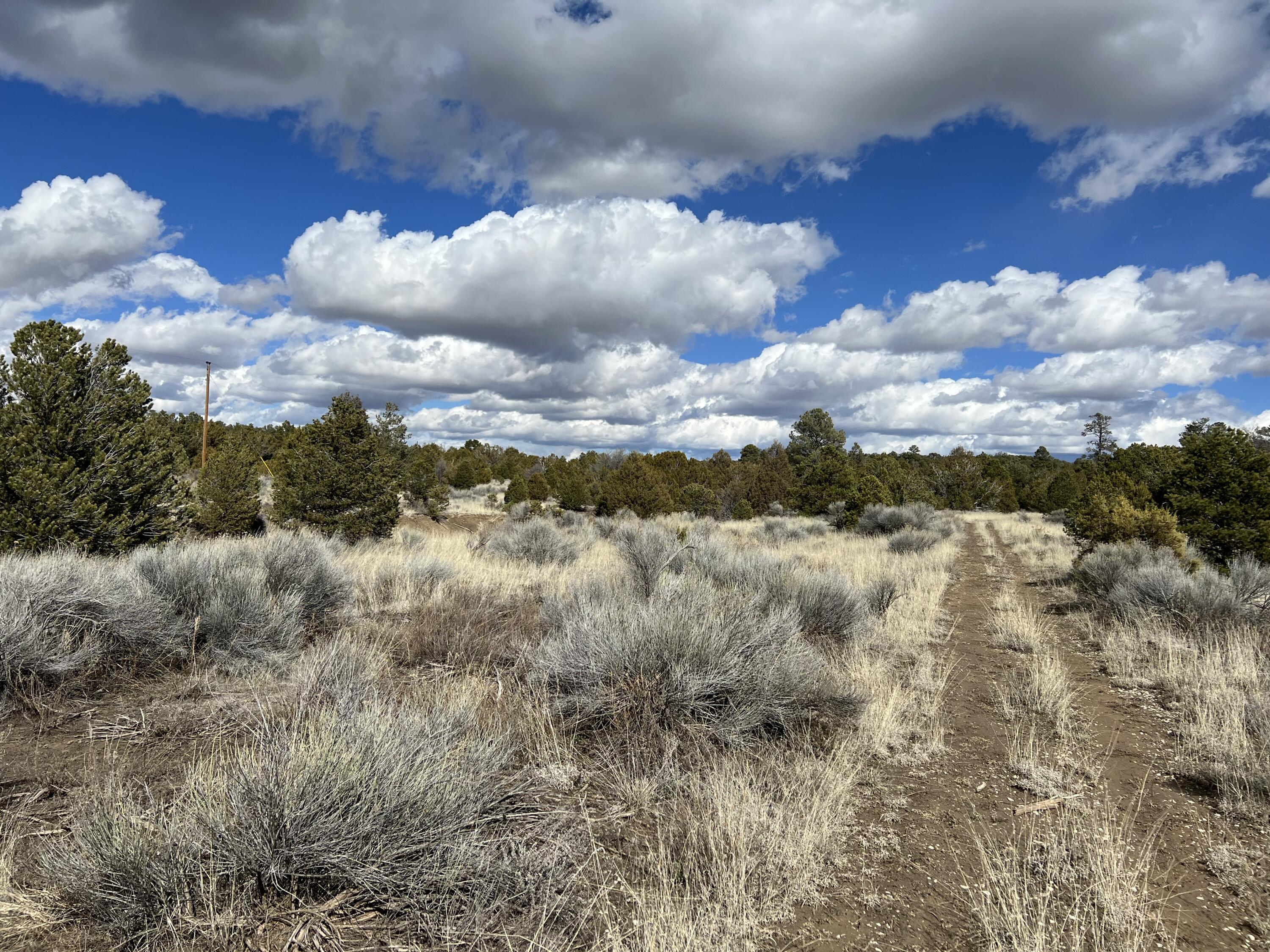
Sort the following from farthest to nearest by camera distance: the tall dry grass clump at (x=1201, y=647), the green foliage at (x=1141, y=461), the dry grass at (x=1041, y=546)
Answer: the green foliage at (x=1141, y=461) < the dry grass at (x=1041, y=546) < the tall dry grass clump at (x=1201, y=647)

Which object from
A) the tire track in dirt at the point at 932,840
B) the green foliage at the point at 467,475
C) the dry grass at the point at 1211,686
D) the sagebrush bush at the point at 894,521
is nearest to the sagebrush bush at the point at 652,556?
the tire track in dirt at the point at 932,840

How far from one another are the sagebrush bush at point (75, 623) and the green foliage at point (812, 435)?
5384cm

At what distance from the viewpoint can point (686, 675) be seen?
463 cm

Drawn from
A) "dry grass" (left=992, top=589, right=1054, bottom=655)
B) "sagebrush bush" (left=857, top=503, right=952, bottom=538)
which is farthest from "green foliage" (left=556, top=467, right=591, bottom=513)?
"dry grass" (left=992, top=589, right=1054, bottom=655)

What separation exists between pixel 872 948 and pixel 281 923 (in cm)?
239

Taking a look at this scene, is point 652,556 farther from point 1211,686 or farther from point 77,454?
point 77,454

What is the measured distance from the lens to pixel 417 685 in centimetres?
518

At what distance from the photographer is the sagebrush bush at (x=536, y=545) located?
518 inches

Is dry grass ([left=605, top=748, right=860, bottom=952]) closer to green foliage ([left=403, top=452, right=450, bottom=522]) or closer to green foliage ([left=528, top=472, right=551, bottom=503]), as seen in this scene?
green foliage ([left=403, top=452, right=450, bottom=522])

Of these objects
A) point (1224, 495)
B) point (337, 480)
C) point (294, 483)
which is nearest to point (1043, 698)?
point (1224, 495)

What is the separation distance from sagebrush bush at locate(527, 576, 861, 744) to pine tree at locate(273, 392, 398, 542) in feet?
34.8

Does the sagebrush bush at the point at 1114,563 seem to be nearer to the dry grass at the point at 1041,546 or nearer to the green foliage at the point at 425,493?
the dry grass at the point at 1041,546

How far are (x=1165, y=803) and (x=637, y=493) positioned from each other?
20988mm

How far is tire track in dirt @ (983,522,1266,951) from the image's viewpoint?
286 cm
